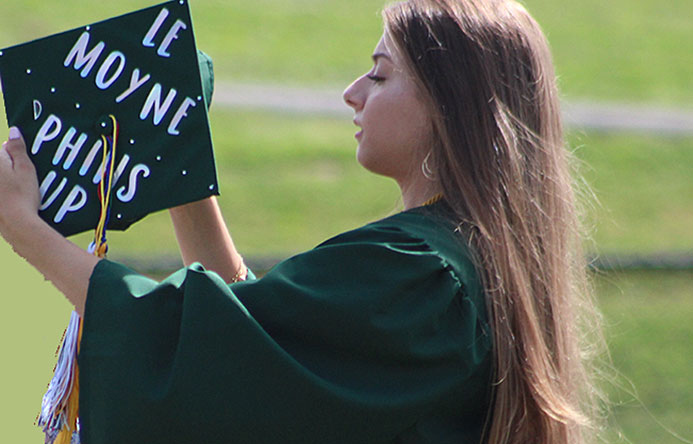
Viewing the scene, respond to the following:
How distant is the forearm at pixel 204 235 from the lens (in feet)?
7.82

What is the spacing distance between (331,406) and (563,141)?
33.1 inches

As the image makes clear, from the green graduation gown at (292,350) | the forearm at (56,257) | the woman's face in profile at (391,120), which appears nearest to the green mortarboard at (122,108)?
the forearm at (56,257)

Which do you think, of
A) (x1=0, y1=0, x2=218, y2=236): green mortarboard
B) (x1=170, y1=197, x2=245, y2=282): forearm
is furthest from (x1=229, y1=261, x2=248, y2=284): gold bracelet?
(x1=0, y1=0, x2=218, y2=236): green mortarboard

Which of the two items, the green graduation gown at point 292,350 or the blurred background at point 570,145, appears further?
the blurred background at point 570,145

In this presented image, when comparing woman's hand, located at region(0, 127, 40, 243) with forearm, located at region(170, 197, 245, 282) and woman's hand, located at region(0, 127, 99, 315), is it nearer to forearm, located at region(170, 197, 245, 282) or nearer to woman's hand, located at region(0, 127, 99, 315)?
woman's hand, located at region(0, 127, 99, 315)

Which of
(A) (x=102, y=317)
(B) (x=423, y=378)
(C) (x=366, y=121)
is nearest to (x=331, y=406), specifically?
(B) (x=423, y=378)

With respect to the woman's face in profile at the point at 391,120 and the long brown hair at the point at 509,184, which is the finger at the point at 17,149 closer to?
the woman's face in profile at the point at 391,120

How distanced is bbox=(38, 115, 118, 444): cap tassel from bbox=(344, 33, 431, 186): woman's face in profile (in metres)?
0.53

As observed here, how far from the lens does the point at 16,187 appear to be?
1964 mm

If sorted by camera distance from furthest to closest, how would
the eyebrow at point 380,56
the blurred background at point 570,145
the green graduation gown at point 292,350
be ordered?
the blurred background at point 570,145
the eyebrow at point 380,56
the green graduation gown at point 292,350

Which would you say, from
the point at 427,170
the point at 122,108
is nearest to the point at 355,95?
the point at 427,170

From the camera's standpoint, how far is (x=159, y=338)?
5.93 feet

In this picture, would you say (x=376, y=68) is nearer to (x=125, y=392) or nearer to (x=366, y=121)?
(x=366, y=121)

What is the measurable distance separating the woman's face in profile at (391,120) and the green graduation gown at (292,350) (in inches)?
9.6
